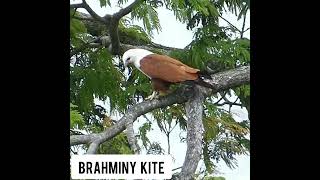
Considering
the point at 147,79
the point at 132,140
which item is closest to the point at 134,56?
the point at 147,79

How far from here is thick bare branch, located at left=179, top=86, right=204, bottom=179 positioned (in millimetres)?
1353

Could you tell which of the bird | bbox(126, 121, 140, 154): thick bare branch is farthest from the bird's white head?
bbox(126, 121, 140, 154): thick bare branch

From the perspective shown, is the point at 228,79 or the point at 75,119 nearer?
the point at 75,119

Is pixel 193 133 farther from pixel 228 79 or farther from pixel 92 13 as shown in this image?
pixel 92 13

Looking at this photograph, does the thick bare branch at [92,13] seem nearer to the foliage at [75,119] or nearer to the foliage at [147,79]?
the foliage at [147,79]

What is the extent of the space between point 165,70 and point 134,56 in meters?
0.09

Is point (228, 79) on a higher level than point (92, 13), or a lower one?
lower

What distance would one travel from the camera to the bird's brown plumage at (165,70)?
1379 mm

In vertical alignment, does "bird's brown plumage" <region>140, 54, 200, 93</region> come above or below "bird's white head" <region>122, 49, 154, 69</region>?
below

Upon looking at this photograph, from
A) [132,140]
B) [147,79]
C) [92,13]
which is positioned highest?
[92,13]

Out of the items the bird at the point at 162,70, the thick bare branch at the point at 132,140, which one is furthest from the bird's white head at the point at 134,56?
the thick bare branch at the point at 132,140

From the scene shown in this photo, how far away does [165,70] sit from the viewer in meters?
1.38

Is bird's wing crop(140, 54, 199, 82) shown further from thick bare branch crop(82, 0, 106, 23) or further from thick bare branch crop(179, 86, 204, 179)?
thick bare branch crop(82, 0, 106, 23)

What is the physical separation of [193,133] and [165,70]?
0.15 meters
